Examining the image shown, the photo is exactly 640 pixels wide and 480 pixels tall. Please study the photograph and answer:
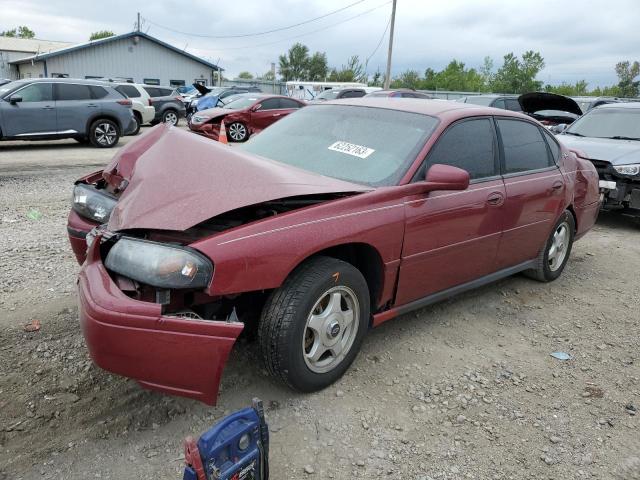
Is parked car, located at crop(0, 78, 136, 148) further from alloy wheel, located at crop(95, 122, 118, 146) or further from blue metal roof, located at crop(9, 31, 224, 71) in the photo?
blue metal roof, located at crop(9, 31, 224, 71)

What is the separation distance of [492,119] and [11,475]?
3716mm

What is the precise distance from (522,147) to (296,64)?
80.9 m

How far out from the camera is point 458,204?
3416mm

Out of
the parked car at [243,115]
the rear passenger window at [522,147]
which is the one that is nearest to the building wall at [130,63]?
the parked car at [243,115]

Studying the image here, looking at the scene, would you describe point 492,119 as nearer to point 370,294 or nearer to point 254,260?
point 370,294

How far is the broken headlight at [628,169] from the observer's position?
6730mm

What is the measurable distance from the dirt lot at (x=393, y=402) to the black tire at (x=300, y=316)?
21 cm

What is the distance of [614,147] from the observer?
7.32m

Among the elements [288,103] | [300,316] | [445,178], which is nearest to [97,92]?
[288,103]

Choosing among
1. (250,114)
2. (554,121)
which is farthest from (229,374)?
(250,114)

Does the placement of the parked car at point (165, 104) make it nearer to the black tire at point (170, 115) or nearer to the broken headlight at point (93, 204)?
the black tire at point (170, 115)

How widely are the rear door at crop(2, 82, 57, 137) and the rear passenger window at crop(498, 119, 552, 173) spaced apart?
10816mm

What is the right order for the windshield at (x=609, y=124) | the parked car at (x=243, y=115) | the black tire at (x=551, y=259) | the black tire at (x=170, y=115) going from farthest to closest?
the black tire at (x=170, y=115) < the parked car at (x=243, y=115) < the windshield at (x=609, y=124) < the black tire at (x=551, y=259)

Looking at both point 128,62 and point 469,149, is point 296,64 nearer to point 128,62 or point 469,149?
point 128,62
